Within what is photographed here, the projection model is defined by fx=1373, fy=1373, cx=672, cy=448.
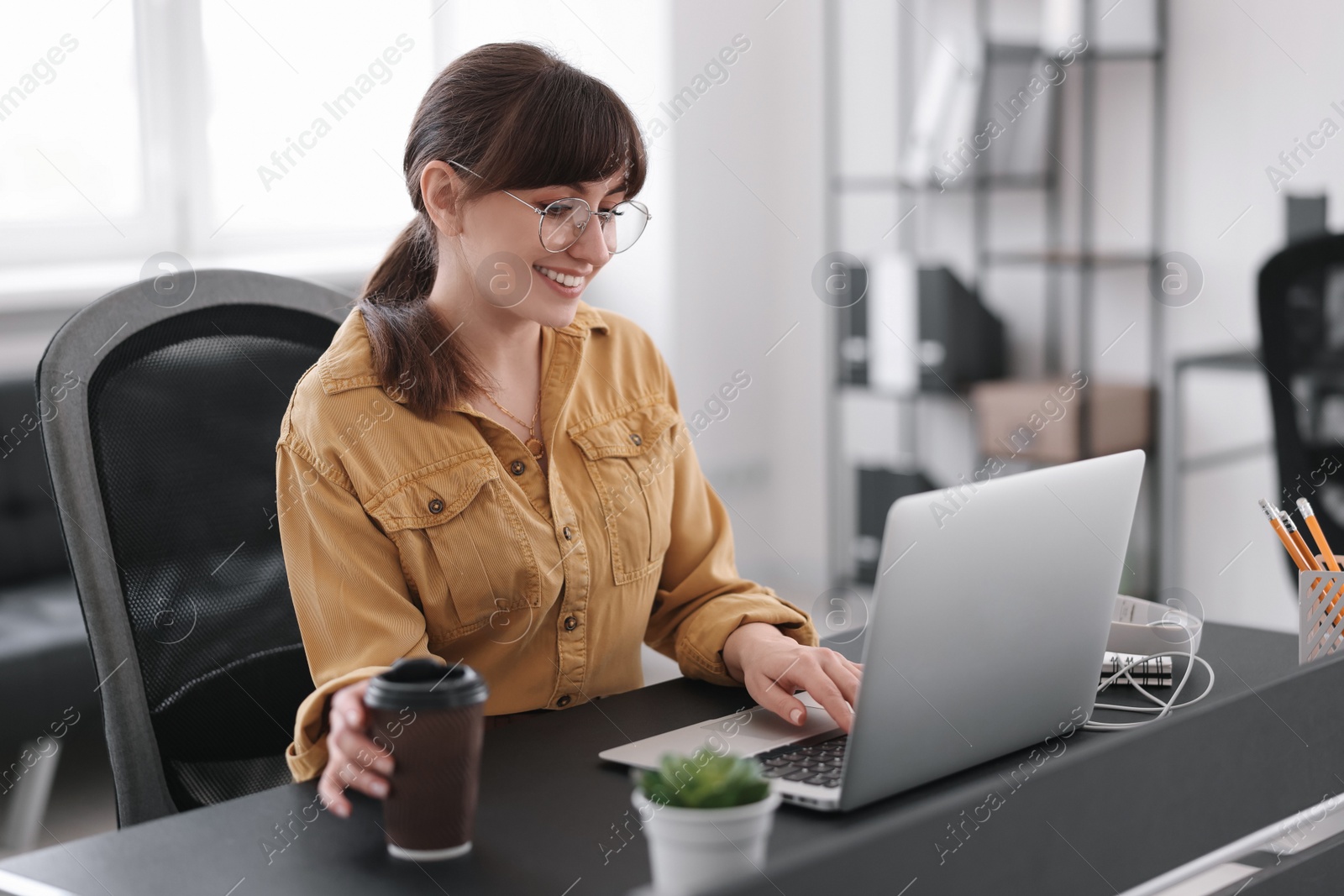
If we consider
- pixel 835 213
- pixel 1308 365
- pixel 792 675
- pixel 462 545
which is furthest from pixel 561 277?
pixel 835 213

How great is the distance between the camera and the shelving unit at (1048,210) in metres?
3.31

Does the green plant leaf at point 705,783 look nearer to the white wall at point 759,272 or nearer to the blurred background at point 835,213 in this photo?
the blurred background at point 835,213

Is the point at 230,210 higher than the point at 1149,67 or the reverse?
the reverse

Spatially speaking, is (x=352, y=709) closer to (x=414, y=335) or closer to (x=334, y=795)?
(x=334, y=795)

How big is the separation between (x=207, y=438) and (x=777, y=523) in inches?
122

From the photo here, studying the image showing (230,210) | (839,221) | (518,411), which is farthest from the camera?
(839,221)

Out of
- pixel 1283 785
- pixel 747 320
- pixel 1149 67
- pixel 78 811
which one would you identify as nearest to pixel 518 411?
pixel 1283 785

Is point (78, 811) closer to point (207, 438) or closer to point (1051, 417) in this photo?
point (207, 438)

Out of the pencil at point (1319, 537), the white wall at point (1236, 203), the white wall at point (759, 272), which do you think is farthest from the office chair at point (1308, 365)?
the white wall at point (759, 272)

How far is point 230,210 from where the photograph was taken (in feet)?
11.7

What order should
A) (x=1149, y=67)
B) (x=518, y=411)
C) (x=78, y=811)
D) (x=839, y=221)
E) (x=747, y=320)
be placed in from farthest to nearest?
1. (x=747, y=320)
2. (x=839, y=221)
3. (x=1149, y=67)
4. (x=78, y=811)
5. (x=518, y=411)

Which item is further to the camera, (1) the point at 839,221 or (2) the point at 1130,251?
(1) the point at 839,221

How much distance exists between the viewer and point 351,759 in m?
0.89

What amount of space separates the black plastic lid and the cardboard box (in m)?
2.62
